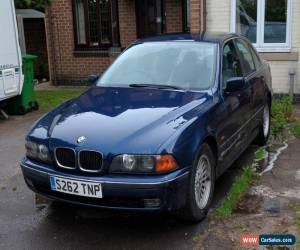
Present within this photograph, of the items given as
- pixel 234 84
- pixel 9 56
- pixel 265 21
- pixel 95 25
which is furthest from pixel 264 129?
pixel 95 25

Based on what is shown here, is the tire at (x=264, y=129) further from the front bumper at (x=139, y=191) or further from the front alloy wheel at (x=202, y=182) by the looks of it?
the front bumper at (x=139, y=191)

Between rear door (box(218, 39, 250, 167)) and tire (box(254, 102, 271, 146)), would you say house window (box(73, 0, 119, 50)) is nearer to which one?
tire (box(254, 102, 271, 146))

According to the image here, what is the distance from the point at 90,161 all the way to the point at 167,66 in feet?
5.81

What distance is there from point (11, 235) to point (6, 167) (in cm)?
226

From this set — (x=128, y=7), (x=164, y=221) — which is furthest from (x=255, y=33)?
(x=164, y=221)

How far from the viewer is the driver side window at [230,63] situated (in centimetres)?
532

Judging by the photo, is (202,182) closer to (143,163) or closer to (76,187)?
(143,163)

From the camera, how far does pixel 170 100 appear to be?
4711mm

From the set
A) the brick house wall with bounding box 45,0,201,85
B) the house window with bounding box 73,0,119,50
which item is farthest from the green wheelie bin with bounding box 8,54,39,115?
the house window with bounding box 73,0,119,50

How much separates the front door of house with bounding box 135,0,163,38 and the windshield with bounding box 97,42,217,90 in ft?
24.4

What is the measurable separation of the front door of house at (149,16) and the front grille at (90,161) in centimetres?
944

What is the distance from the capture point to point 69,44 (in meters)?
13.5

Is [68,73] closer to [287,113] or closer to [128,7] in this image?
[128,7]

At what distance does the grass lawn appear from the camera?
11.0 metres
